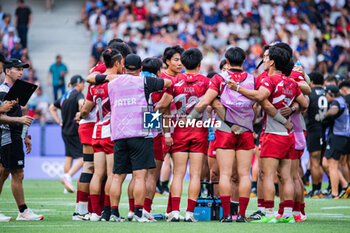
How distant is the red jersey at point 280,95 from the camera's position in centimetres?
916

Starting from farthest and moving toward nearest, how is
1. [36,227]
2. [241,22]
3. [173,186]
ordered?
[241,22] < [173,186] < [36,227]

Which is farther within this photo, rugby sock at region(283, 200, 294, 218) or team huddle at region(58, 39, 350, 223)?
rugby sock at region(283, 200, 294, 218)

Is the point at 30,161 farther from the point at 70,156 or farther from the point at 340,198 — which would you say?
the point at 340,198

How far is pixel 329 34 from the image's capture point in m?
27.8

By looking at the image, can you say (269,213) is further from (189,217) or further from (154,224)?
(154,224)

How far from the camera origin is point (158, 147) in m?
9.59

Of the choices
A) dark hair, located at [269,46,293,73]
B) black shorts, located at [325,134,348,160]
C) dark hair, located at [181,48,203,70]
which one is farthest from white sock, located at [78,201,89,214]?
black shorts, located at [325,134,348,160]

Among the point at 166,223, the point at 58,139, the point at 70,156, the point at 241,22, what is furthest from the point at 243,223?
the point at 241,22

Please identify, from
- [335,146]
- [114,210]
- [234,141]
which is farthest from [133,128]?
[335,146]

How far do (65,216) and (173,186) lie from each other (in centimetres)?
209

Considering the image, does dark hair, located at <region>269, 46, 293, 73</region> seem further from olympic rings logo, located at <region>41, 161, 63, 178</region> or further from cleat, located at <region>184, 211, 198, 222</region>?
olympic rings logo, located at <region>41, 161, 63, 178</region>

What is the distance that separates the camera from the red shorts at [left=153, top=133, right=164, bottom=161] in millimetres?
9523

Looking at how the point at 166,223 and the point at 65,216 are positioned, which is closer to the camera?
the point at 166,223

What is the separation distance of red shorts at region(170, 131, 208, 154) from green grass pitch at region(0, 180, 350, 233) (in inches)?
43.3
